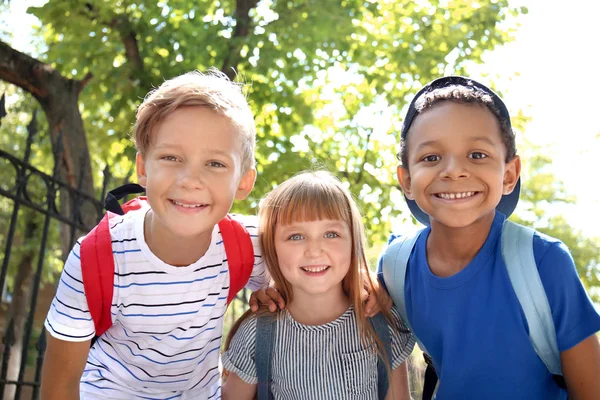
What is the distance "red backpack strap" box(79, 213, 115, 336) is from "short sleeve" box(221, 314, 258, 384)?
56 centimetres

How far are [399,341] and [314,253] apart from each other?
532 mm

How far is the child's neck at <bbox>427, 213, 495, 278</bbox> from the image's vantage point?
8.30ft

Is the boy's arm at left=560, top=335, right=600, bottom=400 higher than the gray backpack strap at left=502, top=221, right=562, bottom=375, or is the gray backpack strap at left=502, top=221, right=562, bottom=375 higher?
the gray backpack strap at left=502, top=221, right=562, bottom=375

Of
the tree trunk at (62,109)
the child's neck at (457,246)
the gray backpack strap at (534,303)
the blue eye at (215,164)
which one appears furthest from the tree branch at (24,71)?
the gray backpack strap at (534,303)

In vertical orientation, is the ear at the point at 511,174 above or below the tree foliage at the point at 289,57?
below

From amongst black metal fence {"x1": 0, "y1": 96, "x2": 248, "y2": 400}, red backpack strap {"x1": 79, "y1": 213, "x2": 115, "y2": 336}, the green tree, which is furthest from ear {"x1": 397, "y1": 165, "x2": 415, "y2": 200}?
the green tree

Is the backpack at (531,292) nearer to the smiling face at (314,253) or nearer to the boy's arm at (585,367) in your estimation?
the boy's arm at (585,367)

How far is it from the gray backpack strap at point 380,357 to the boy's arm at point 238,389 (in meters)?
0.52

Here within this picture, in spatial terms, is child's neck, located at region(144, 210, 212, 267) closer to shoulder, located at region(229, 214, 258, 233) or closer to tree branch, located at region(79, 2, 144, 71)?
shoulder, located at region(229, 214, 258, 233)

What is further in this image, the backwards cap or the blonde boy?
the backwards cap

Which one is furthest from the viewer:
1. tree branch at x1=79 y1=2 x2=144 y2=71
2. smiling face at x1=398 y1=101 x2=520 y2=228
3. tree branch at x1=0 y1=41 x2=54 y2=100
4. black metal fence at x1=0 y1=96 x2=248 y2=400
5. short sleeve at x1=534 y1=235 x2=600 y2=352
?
tree branch at x1=79 y1=2 x2=144 y2=71

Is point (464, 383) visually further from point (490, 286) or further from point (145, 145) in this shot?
point (145, 145)

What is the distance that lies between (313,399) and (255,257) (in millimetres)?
627

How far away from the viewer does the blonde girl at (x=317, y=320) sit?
2568mm
